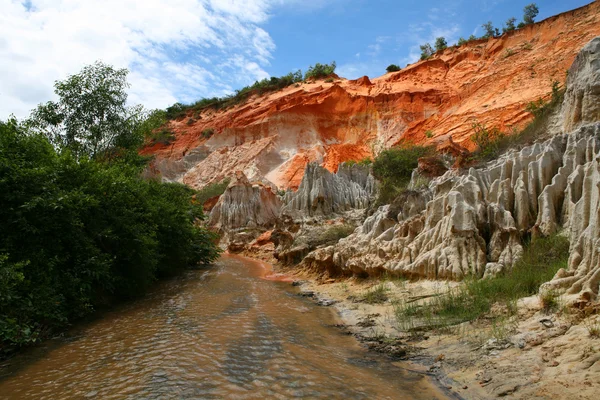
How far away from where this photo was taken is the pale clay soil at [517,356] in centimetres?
388

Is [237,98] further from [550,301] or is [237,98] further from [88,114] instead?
[550,301]

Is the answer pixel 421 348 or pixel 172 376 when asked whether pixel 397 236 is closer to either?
pixel 421 348

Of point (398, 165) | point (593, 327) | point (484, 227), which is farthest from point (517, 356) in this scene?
point (398, 165)

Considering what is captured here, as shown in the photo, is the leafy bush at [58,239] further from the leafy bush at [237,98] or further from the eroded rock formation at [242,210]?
the leafy bush at [237,98]

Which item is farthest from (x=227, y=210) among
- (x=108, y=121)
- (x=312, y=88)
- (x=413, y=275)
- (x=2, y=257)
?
(x=2, y=257)

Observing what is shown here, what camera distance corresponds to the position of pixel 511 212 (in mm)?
9664

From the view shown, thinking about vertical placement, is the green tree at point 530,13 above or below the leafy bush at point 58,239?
above

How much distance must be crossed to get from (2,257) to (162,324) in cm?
310

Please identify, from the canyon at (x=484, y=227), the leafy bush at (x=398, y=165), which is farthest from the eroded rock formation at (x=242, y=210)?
the leafy bush at (x=398, y=165)

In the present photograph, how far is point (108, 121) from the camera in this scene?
1712 cm

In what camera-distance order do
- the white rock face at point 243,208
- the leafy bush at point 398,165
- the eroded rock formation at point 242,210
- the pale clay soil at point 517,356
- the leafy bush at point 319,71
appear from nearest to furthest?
1. the pale clay soil at point 517,356
2. the leafy bush at point 398,165
3. the eroded rock formation at point 242,210
4. the white rock face at point 243,208
5. the leafy bush at point 319,71

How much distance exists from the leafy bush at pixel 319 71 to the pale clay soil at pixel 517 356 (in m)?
55.7

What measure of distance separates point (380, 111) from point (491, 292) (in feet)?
145

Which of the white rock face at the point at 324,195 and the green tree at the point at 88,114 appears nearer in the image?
the green tree at the point at 88,114
